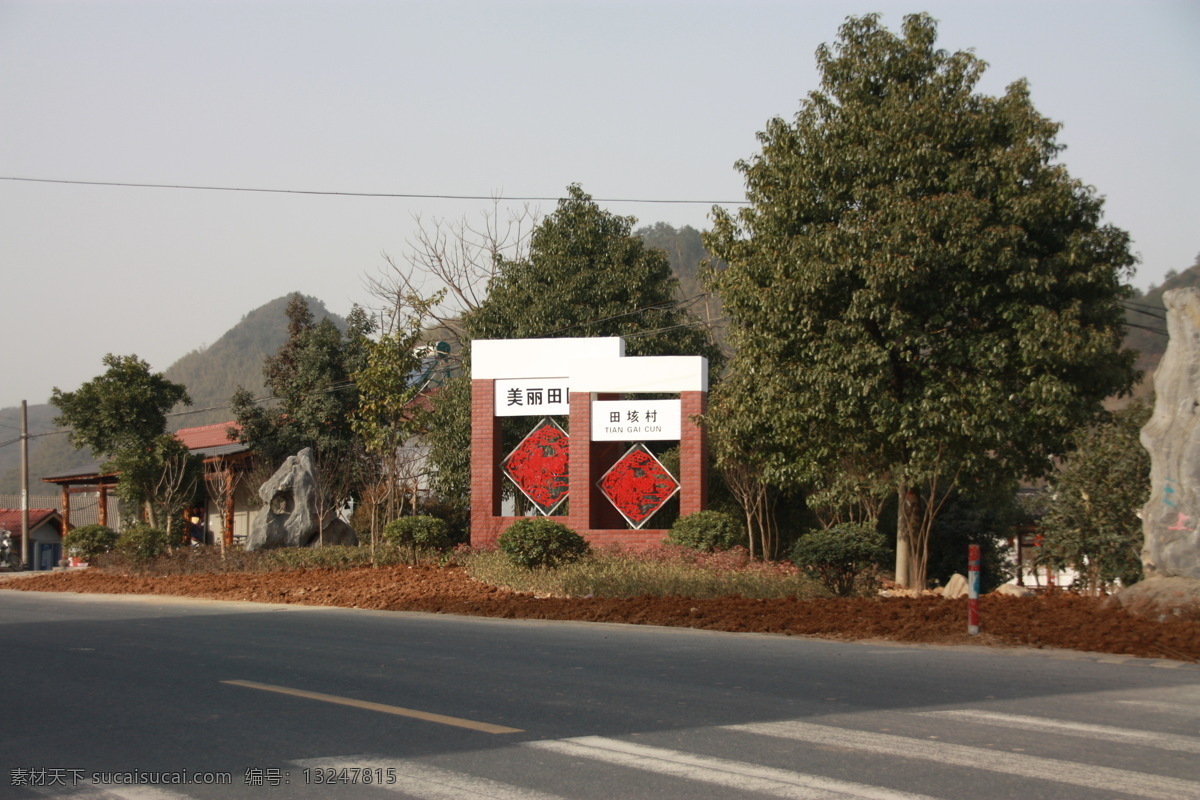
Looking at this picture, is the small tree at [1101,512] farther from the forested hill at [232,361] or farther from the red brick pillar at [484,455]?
the forested hill at [232,361]

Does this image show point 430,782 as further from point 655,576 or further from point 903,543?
point 903,543

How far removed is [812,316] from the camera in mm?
16984

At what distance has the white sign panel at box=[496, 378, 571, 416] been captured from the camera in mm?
23656

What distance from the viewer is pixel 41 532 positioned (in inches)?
1948

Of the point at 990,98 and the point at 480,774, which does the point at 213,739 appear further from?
the point at 990,98

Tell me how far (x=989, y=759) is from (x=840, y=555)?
996 cm

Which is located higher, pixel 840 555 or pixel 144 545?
pixel 840 555

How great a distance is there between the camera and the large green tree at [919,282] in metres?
16.3

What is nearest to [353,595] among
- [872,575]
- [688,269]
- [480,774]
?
[872,575]

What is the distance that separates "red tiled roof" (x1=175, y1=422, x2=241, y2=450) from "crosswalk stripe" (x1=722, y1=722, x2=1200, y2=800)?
3330 centimetres

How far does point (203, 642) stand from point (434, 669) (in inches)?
143

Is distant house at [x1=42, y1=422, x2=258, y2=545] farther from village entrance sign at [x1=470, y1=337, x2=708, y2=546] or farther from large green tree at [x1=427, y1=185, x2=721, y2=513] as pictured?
village entrance sign at [x1=470, y1=337, x2=708, y2=546]

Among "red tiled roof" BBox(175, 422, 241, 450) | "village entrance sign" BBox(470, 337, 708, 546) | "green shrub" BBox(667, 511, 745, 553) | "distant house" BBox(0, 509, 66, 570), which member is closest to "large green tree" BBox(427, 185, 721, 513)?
"village entrance sign" BBox(470, 337, 708, 546)

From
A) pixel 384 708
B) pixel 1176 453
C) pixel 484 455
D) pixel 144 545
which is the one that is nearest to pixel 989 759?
pixel 384 708
